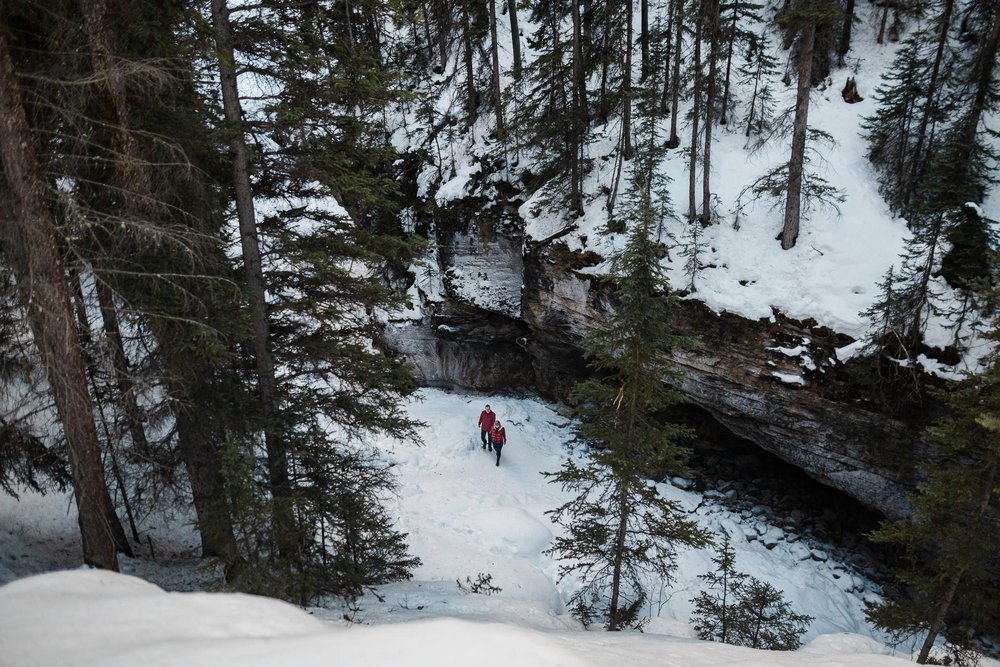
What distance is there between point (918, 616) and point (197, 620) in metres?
10.7

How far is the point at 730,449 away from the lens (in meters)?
16.1

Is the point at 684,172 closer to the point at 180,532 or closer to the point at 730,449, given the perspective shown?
the point at 730,449

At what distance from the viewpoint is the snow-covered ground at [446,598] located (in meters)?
2.23

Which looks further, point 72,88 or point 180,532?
point 180,532

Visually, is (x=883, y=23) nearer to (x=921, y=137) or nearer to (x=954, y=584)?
(x=921, y=137)

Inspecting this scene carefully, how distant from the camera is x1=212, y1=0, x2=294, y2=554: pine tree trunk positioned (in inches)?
234

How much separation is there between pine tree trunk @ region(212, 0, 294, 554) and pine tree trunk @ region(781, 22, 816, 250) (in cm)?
1454

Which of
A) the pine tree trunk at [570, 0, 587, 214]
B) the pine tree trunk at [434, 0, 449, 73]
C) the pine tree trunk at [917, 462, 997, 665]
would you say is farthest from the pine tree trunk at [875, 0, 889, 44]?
the pine tree trunk at [917, 462, 997, 665]

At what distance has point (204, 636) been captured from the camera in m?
2.39

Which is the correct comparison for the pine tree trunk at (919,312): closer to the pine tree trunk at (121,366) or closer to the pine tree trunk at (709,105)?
the pine tree trunk at (709,105)

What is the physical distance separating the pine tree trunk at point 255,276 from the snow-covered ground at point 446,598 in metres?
1.67

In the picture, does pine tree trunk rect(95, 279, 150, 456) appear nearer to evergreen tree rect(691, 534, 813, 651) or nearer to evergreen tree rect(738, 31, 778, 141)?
evergreen tree rect(691, 534, 813, 651)

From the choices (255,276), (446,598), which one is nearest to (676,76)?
(255,276)

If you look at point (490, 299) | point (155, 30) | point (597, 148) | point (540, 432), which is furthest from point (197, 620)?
point (597, 148)
